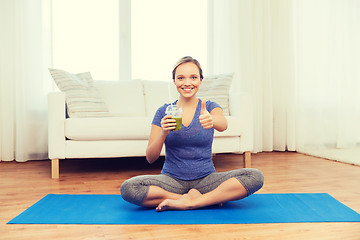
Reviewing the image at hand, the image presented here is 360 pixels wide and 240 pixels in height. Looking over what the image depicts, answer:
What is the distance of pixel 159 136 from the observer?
169 cm

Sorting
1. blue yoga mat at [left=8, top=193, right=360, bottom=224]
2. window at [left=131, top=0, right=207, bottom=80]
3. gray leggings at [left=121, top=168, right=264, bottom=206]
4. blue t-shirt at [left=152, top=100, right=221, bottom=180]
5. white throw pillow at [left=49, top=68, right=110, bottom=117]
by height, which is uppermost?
window at [left=131, top=0, right=207, bottom=80]

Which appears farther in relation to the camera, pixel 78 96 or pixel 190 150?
pixel 78 96

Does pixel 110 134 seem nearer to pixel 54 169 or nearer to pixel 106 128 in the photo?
pixel 106 128

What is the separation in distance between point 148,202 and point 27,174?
153cm

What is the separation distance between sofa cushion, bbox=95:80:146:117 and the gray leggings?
1749 mm

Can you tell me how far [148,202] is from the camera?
66.4 inches

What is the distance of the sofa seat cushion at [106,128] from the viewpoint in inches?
105

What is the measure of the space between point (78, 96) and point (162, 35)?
5.01ft

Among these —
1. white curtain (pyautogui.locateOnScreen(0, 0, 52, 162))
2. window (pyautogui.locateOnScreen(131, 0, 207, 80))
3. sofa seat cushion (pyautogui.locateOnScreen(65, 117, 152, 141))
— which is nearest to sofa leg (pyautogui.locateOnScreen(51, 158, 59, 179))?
sofa seat cushion (pyautogui.locateOnScreen(65, 117, 152, 141))

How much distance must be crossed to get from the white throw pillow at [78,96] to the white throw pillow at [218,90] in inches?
36.5

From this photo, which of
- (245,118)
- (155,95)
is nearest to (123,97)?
(155,95)

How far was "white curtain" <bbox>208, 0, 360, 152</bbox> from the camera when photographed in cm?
412

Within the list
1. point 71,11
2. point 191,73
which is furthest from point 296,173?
point 71,11

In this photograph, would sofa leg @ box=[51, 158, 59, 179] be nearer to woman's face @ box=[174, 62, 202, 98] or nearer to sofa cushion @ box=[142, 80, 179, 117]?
sofa cushion @ box=[142, 80, 179, 117]
